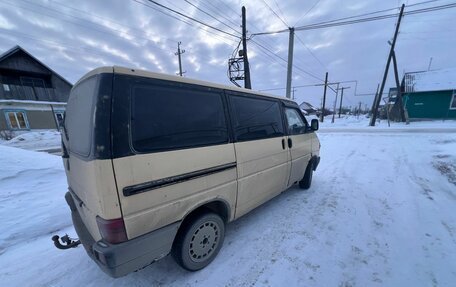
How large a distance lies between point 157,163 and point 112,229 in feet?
2.01

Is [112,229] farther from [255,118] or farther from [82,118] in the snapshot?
[255,118]

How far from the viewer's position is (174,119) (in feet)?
6.36

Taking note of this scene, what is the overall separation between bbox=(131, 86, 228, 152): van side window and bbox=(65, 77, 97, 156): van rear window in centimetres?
33

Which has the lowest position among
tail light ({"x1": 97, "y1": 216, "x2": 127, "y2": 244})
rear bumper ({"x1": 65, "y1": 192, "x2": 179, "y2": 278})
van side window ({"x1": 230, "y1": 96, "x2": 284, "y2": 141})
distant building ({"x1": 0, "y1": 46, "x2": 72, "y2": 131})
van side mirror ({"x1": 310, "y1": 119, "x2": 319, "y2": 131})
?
rear bumper ({"x1": 65, "y1": 192, "x2": 179, "y2": 278})

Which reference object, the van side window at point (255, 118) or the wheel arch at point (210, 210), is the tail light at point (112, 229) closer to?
the wheel arch at point (210, 210)

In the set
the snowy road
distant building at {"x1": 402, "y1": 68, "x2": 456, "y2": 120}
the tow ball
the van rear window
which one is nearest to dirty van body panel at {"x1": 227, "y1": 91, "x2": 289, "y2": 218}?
the snowy road

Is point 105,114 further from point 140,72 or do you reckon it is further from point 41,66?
point 41,66

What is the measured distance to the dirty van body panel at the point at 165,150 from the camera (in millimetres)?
1607

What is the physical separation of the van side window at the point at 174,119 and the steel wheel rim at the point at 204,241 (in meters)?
1.01

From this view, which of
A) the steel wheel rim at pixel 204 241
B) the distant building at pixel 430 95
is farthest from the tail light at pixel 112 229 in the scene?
the distant building at pixel 430 95

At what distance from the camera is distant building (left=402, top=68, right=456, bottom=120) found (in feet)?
66.6

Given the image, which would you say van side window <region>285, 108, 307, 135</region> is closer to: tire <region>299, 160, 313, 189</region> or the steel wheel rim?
tire <region>299, 160, 313, 189</region>

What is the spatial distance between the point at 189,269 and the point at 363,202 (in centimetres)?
342

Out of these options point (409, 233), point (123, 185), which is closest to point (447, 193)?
point (409, 233)
